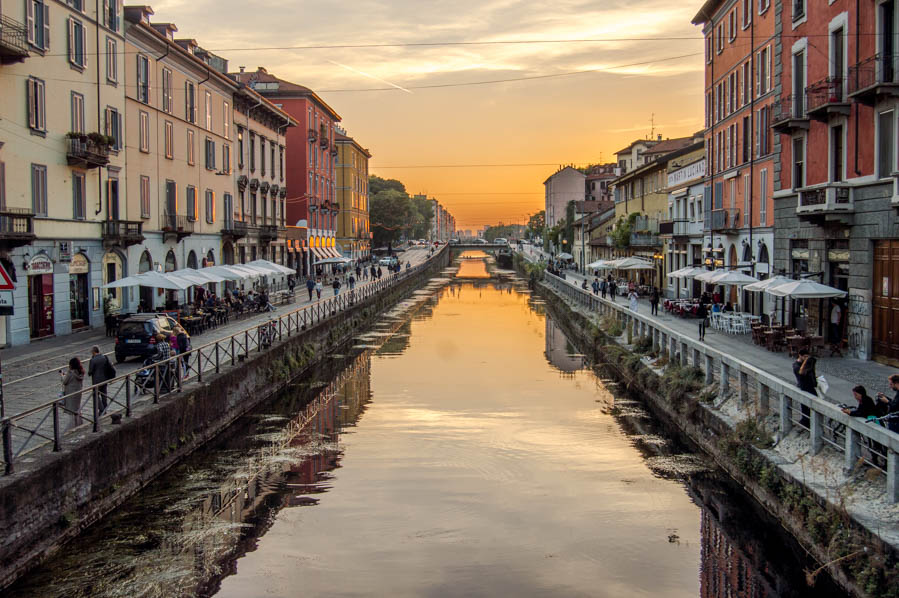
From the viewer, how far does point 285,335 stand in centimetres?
2831

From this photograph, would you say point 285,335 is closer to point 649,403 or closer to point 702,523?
point 649,403

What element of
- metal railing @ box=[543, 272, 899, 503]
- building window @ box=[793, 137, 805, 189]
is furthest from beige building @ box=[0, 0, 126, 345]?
building window @ box=[793, 137, 805, 189]

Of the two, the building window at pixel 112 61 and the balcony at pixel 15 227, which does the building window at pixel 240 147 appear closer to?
the building window at pixel 112 61

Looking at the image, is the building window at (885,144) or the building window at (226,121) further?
the building window at (226,121)

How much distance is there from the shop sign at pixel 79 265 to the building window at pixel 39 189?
2.46m

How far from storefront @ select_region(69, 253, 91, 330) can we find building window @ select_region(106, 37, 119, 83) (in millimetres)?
7290

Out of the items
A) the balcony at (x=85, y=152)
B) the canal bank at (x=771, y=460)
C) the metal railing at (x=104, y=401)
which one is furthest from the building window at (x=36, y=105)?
the canal bank at (x=771, y=460)

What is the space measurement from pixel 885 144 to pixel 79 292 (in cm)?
2590

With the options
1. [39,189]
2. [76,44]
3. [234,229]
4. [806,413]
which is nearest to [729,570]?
[806,413]

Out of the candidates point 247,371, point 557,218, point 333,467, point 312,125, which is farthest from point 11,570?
point 557,218

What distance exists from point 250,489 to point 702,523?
7.88 metres

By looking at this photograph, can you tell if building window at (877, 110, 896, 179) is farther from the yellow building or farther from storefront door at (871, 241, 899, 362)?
the yellow building

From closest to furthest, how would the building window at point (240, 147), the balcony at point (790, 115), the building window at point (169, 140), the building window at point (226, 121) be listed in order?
the balcony at point (790, 115), the building window at point (169, 140), the building window at point (226, 121), the building window at point (240, 147)

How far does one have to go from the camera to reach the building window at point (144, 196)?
1371 inches
